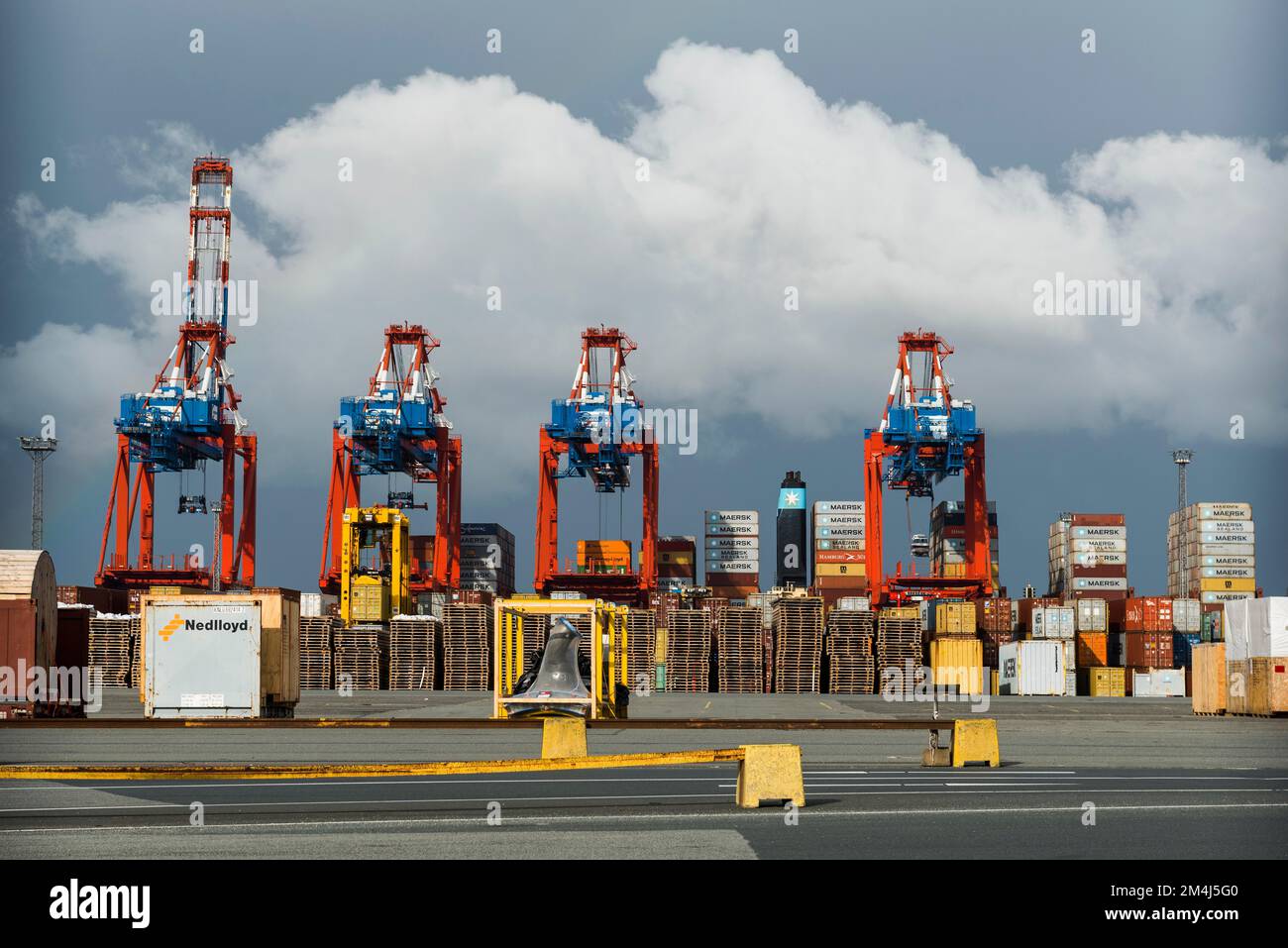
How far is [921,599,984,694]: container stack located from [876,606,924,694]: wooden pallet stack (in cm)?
173

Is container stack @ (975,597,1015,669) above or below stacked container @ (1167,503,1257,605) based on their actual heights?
below

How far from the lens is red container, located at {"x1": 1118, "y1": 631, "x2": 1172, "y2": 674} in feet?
190

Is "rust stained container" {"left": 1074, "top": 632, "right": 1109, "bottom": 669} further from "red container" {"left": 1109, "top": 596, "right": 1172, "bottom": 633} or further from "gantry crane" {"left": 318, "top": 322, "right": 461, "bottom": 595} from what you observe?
"gantry crane" {"left": 318, "top": 322, "right": 461, "bottom": 595}

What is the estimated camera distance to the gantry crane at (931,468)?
68938mm

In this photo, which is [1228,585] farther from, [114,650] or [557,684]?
[557,684]

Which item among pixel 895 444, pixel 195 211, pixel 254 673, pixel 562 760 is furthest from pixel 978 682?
pixel 195 211

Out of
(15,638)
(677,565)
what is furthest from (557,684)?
(677,565)

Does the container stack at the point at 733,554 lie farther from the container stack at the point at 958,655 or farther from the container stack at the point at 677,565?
the container stack at the point at 958,655

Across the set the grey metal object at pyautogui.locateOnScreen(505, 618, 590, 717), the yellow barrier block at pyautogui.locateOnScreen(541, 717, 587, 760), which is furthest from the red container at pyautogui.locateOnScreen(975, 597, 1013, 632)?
the yellow barrier block at pyautogui.locateOnScreen(541, 717, 587, 760)

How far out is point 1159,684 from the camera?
189 ft

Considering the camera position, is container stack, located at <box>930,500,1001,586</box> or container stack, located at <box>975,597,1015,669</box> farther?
container stack, located at <box>930,500,1001,586</box>

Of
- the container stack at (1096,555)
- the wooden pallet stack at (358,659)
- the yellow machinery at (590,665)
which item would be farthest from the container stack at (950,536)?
the yellow machinery at (590,665)

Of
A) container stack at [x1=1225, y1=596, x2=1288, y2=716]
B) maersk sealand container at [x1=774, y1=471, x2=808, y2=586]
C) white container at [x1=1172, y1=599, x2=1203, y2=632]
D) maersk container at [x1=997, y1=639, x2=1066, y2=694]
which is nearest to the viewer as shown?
container stack at [x1=1225, y1=596, x2=1288, y2=716]
